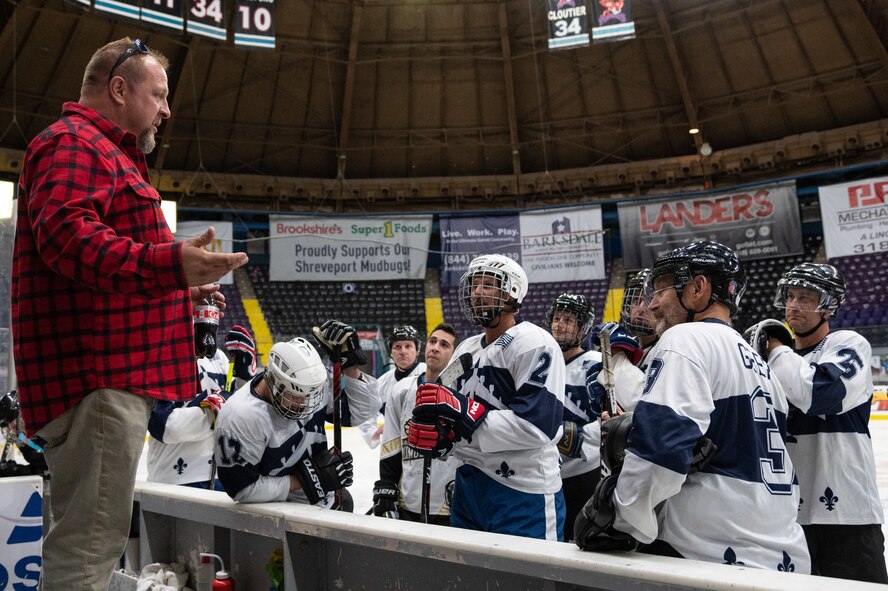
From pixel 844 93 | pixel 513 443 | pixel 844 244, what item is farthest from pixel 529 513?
pixel 844 93

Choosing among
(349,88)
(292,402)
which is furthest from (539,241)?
(292,402)

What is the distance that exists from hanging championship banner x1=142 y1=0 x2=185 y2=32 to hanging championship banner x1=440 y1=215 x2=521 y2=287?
9549mm

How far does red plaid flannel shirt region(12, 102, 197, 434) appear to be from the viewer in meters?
1.42

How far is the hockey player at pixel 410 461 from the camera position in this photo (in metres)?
4.19

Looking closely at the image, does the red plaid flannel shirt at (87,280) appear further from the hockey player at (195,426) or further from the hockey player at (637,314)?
the hockey player at (637,314)

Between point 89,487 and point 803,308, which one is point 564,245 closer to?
point 803,308

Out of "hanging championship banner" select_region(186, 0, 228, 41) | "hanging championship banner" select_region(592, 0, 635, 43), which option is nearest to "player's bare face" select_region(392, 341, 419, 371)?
"hanging championship banner" select_region(186, 0, 228, 41)

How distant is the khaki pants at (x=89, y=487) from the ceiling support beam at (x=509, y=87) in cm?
1729

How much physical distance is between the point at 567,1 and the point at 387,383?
948 centimetres

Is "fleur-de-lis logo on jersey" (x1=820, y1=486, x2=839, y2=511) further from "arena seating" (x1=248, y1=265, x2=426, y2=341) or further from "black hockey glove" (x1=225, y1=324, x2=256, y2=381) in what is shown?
"arena seating" (x1=248, y1=265, x2=426, y2=341)

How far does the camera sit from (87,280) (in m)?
1.41

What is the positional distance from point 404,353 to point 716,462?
3876 mm

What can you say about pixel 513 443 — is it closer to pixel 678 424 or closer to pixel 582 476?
pixel 678 424

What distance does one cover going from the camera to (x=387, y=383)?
19.9 feet
